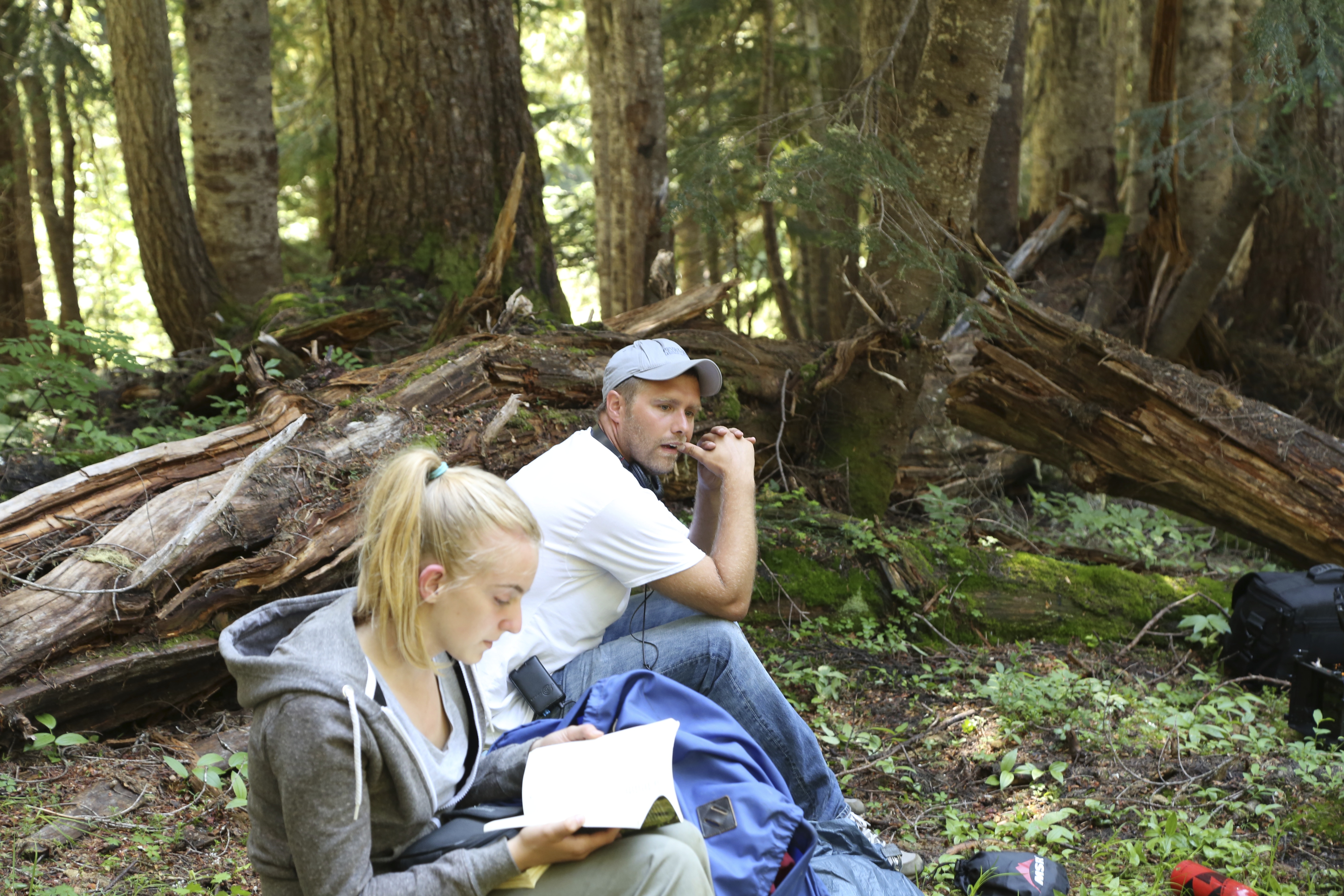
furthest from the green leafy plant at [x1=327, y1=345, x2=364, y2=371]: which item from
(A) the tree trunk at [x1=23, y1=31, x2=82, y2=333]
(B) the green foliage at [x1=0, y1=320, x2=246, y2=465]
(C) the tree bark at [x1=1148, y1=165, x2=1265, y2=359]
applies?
(C) the tree bark at [x1=1148, y1=165, x2=1265, y2=359]

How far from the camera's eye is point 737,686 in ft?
9.85

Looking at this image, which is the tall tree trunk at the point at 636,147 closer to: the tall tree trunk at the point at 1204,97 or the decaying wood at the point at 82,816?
the tall tree trunk at the point at 1204,97

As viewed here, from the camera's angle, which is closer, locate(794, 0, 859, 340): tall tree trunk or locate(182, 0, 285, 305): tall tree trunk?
locate(182, 0, 285, 305): tall tree trunk

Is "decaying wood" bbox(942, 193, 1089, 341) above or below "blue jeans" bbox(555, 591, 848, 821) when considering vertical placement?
above

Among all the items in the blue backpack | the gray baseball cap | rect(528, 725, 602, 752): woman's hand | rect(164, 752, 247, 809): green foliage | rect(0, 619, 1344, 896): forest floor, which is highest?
the gray baseball cap

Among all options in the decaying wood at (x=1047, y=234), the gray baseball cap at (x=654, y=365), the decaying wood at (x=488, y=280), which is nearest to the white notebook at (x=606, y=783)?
the gray baseball cap at (x=654, y=365)

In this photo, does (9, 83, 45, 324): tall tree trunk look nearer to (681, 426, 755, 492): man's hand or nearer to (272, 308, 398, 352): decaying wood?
(272, 308, 398, 352): decaying wood

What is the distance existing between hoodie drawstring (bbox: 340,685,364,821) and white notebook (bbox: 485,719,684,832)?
0.32 meters

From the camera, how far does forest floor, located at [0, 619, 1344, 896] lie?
2.94 metres

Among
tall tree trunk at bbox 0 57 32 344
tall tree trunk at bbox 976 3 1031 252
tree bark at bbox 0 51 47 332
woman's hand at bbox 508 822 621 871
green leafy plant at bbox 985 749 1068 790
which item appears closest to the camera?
woman's hand at bbox 508 822 621 871

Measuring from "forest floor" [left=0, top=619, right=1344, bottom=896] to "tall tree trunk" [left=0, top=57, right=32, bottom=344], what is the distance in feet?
22.8

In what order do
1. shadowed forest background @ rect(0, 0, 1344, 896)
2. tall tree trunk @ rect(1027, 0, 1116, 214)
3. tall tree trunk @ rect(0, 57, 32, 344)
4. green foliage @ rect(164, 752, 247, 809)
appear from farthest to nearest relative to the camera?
1. tall tree trunk @ rect(1027, 0, 1116, 214)
2. tall tree trunk @ rect(0, 57, 32, 344)
3. shadowed forest background @ rect(0, 0, 1344, 896)
4. green foliage @ rect(164, 752, 247, 809)

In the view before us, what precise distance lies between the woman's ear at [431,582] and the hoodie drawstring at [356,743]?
0.23 m

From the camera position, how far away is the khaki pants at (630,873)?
1.92m
